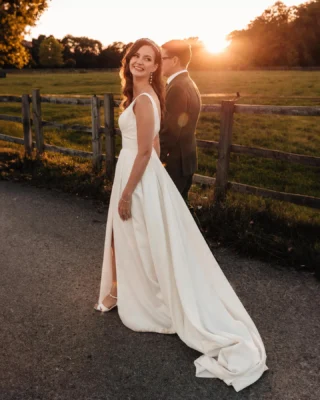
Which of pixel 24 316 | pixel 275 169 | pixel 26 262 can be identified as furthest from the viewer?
pixel 275 169

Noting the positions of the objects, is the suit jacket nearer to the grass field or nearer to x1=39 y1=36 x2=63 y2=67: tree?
the grass field

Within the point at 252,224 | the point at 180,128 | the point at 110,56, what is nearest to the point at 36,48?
the point at 110,56

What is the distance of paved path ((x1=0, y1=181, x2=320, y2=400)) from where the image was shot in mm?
2920

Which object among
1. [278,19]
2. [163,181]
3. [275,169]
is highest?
[278,19]

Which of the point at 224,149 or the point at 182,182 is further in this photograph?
the point at 224,149

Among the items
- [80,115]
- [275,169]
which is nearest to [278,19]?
[80,115]

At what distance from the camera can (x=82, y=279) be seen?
14.7ft

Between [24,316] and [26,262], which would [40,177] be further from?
[24,316]

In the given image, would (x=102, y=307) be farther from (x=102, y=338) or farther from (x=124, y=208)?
(x=124, y=208)

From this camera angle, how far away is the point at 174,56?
437 centimetres

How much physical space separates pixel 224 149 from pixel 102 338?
12.0 ft

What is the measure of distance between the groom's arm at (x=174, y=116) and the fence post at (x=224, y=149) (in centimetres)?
188

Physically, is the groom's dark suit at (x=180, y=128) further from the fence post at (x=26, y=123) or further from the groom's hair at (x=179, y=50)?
the fence post at (x=26, y=123)

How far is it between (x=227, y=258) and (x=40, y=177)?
4.43 m
